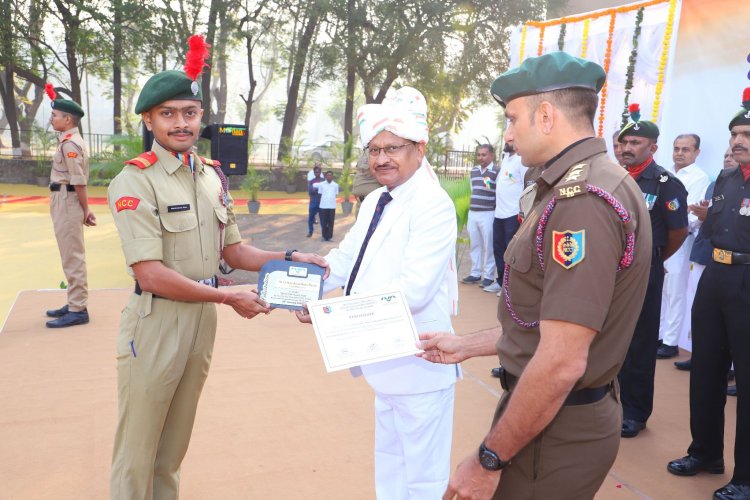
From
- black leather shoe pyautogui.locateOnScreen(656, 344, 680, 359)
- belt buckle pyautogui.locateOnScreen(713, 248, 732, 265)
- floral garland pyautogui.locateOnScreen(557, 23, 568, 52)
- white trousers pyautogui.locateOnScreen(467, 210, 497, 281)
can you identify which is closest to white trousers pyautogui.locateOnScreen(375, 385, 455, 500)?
belt buckle pyautogui.locateOnScreen(713, 248, 732, 265)

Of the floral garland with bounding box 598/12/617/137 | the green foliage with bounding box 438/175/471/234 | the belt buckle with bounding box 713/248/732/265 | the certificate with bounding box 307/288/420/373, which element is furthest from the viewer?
the green foliage with bounding box 438/175/471/234

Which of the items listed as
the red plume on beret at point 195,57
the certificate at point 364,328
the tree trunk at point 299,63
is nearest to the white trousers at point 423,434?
the certificate at point 364,328

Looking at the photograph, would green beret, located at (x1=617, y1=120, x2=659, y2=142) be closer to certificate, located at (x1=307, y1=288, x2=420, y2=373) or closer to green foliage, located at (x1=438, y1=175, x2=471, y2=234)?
certificate, located at (x1=307, y1=288, x2=420, y2=373)

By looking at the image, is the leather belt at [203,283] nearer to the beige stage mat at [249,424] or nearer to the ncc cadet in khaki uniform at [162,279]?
the ncc cadet in khaki uniform at [162,279]

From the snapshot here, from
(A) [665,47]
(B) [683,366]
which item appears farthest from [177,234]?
(A) [665,47]

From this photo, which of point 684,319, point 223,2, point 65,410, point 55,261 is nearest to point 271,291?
point 65,410

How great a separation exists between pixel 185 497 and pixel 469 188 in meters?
5.98

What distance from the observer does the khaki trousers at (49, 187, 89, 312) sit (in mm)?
5422

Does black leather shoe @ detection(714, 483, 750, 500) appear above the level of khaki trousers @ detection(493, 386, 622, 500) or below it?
below

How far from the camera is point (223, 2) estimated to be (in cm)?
2016

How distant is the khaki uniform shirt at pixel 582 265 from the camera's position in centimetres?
131

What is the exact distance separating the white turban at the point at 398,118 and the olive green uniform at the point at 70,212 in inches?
154

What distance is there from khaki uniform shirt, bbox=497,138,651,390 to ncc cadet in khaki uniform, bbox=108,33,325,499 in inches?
51.3

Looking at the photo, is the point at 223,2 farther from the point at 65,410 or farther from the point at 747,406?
the point at 747,406
